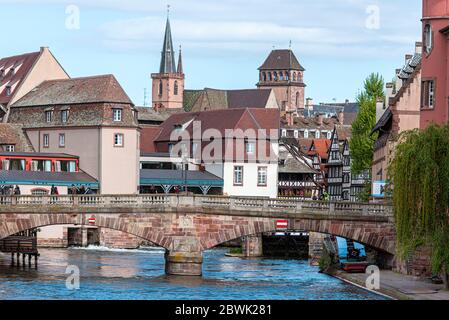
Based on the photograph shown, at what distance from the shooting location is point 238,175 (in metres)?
147

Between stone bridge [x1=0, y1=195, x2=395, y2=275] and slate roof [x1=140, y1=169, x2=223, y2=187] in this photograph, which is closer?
stone bridge [x1=0, y1=195, x2=395, y2=275]

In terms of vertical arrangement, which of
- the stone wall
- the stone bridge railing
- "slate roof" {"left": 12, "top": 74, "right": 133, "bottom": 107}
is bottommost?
the stone wall

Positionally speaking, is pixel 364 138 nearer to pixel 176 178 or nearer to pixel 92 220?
pixel 176 178

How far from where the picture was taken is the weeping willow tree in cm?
7031

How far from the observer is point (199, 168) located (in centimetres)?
14900

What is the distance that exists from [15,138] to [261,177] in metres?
26.0

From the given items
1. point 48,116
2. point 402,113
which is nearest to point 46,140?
point 48,116

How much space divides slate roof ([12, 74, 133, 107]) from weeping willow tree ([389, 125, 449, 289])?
62652 mm

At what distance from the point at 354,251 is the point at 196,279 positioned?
14.5 metres

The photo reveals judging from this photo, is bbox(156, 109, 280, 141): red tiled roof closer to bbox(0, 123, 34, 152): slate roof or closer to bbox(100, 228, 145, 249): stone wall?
bbox(0, 123, 34, 152): slate roof

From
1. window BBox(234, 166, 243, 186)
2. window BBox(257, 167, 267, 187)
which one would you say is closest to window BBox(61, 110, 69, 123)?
window BBox(234, 166, 243, 186)
